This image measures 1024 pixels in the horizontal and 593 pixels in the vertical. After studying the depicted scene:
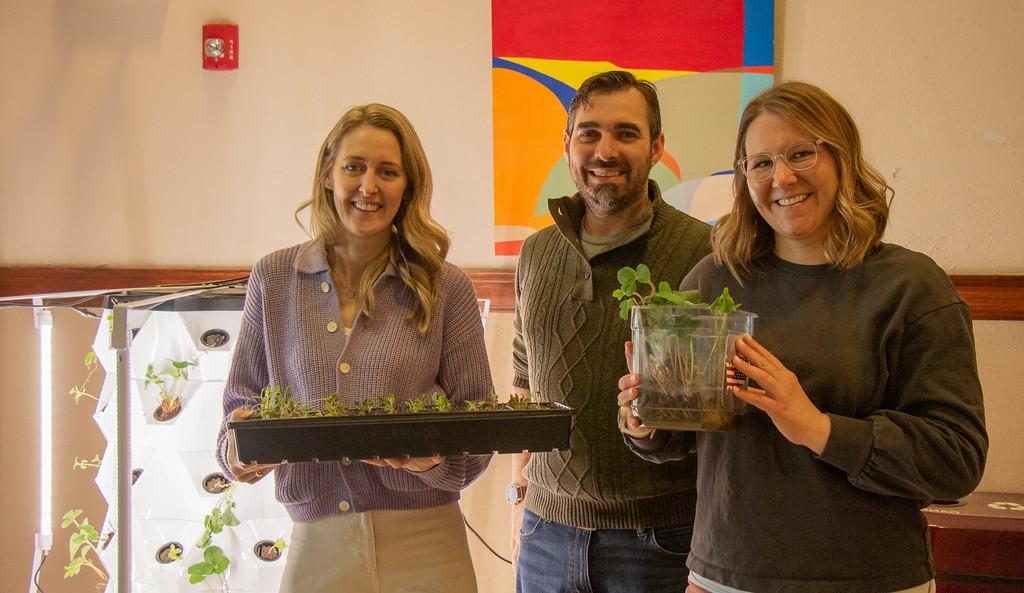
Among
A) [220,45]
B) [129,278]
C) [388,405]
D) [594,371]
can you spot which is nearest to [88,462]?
[129,278]

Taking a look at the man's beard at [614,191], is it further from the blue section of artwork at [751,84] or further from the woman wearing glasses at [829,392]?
the blue section of artwork at [751,84]

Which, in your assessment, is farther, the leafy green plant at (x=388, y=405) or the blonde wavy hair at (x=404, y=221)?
the blonde wavy hair at (x=404, y=221)

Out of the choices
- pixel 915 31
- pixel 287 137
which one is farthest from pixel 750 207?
pixel 287 137

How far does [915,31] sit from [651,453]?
1776mm

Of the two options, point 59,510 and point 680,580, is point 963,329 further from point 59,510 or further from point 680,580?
point 59,510

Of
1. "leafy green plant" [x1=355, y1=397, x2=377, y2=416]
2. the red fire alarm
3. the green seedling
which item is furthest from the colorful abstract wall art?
"leafy green plant" [x1=355, y1=397, x2=377, y2=416]

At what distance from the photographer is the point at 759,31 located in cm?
271

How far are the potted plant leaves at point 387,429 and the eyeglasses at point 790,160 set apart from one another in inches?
20.3

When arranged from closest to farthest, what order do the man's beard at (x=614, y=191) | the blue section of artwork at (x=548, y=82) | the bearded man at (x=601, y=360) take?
the bearded man at (x=601, y=360)
the man's beard at (x=614, y=191)
the blue section of artwork at (x=548, y=82)

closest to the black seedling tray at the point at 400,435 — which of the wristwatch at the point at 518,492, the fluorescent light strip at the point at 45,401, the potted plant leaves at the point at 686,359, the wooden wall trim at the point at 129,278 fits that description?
the potted plant leaves at the point at 686,359

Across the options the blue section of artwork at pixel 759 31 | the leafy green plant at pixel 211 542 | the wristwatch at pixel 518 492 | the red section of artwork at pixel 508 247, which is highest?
the blue section of artwork at pixel 759 31

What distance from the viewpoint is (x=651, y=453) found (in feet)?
5.05

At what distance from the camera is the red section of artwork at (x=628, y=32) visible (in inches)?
108

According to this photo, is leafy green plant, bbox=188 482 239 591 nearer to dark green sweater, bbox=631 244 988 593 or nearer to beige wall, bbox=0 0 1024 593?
beige wall, bbox=0 0 1024 593
